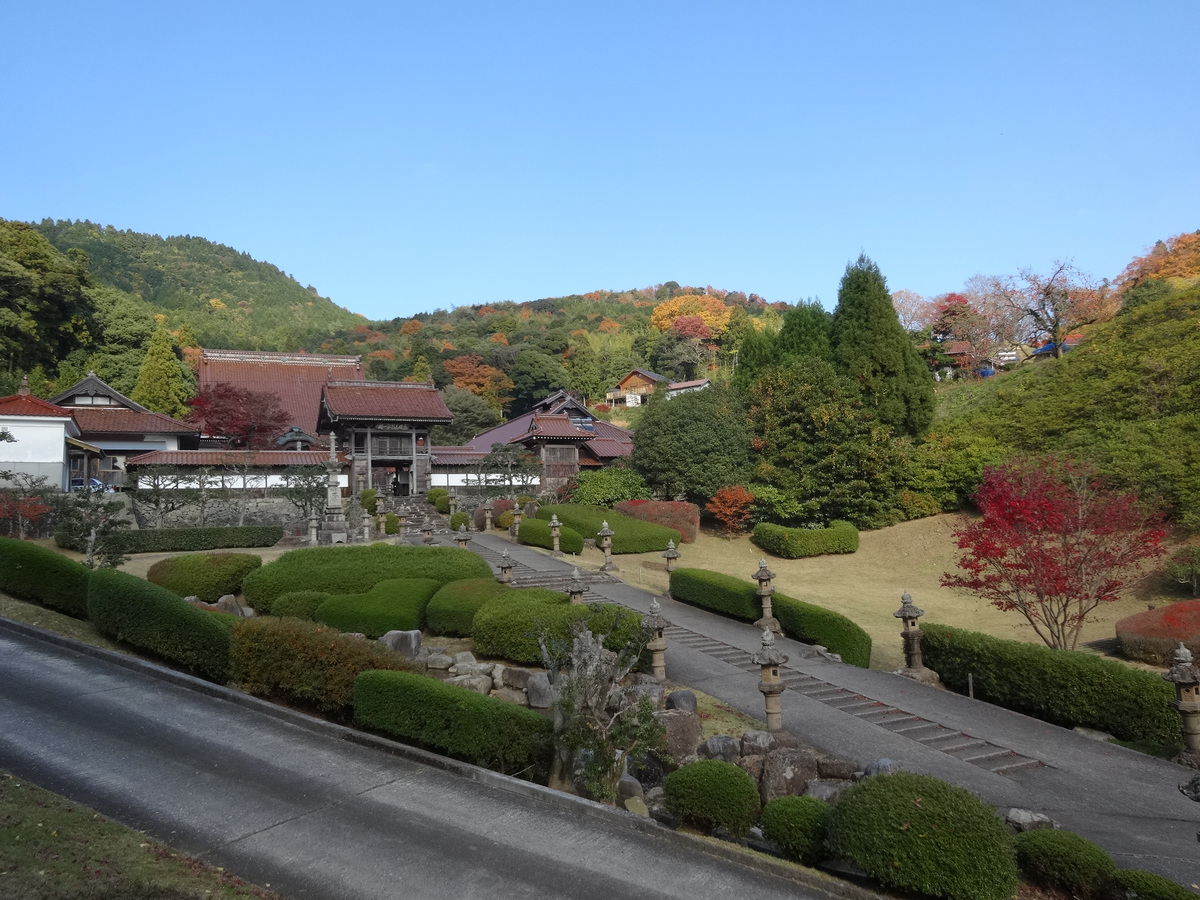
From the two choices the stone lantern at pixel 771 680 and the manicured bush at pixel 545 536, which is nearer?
the stone lantern at pixel 771 680

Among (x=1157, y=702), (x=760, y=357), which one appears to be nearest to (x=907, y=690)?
(x=1157, y=702)

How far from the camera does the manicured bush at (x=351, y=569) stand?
18.0 metres

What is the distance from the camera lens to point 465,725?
930cm

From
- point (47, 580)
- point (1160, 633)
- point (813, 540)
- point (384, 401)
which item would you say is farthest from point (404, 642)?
point (384, 401)

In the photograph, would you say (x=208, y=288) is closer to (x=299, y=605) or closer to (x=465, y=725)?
(x=299, y=605)

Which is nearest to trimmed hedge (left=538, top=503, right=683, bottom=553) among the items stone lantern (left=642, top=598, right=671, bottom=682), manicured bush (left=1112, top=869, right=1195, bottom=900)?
stone lantern (left=642, top=598, right=671, bottom=682)

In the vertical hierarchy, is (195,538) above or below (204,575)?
below

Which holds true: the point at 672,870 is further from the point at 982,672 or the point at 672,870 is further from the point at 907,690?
the point at 982,672

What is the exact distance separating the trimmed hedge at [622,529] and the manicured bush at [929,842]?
20.8m

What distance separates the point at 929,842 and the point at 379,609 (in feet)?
39.7

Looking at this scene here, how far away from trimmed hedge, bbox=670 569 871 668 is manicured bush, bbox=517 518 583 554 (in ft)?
21.8

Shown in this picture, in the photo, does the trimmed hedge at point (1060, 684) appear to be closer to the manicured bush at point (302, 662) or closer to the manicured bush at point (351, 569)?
the manicured bush at point (302, 662)

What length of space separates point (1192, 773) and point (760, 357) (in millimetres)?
32833

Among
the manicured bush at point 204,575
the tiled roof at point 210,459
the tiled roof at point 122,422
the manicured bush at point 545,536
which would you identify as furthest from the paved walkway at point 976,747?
the tiled roof at point 122,422
